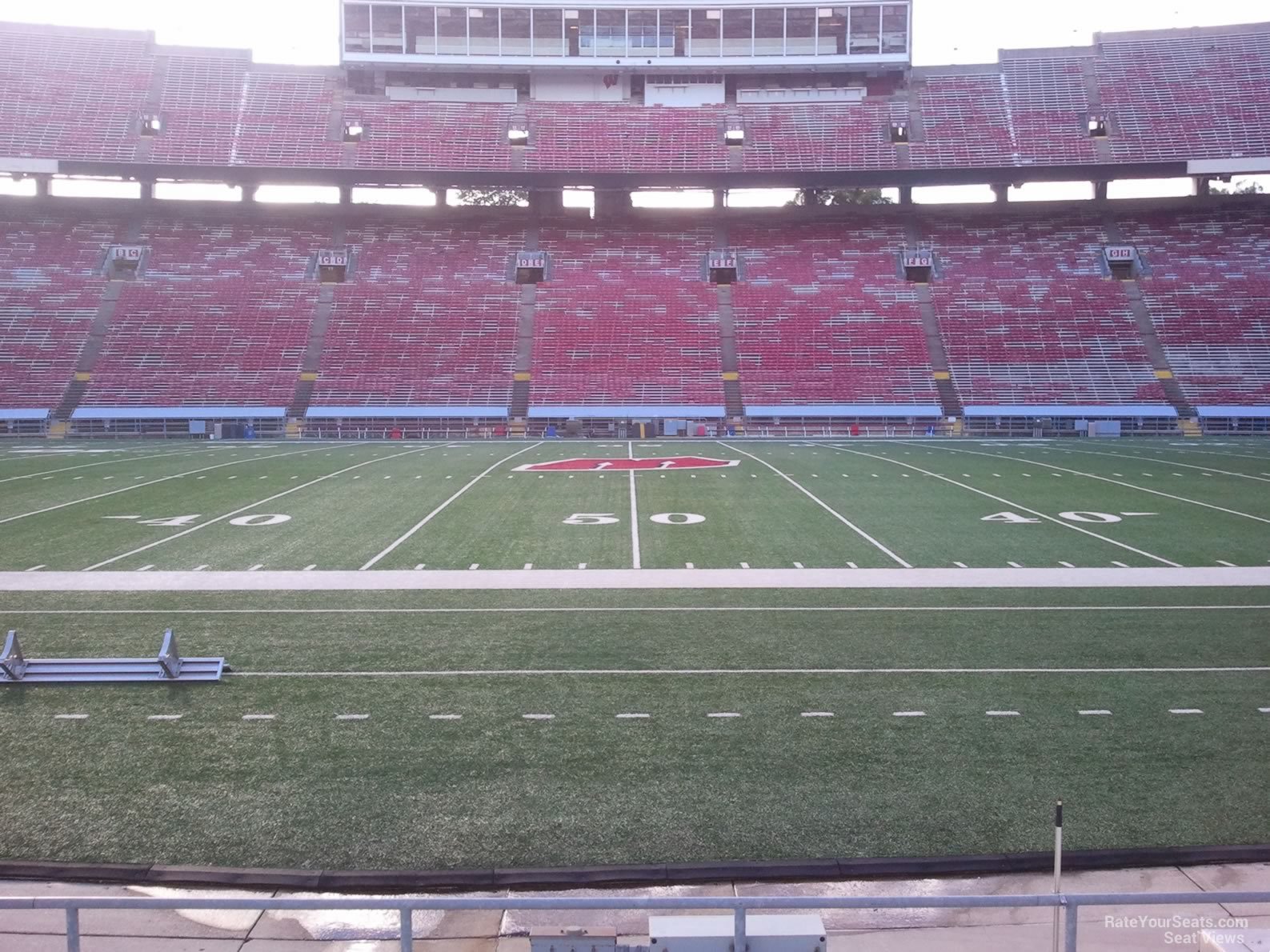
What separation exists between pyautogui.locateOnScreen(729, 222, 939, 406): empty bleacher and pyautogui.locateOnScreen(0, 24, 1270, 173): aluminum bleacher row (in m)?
4.35

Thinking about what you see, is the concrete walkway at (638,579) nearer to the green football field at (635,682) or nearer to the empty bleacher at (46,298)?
the green football field at (635,682)

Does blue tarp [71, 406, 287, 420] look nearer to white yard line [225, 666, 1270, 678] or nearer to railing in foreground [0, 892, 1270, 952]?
white yard line [225, 666, 1270, 678]

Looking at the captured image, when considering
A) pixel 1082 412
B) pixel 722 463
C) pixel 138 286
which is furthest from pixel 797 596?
pixel 138 286

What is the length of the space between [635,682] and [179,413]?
126 ft

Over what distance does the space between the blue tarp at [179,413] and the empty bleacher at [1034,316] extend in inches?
1199

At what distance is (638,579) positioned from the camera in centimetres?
1638

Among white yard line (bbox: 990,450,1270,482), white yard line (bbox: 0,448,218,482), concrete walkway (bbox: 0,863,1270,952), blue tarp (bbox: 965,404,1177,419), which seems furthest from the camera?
blue tarp (bbox: 965,404,1177,419)

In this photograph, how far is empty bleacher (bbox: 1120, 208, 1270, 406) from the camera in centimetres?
4562

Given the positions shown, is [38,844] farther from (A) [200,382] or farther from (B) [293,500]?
(A) [200,382]

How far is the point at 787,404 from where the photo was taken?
45719mm

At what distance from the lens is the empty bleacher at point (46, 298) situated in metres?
45.1

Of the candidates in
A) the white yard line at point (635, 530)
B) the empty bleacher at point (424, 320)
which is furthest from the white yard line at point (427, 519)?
the empty bleacher at point (424, 320)

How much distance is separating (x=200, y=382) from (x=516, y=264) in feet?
55.4

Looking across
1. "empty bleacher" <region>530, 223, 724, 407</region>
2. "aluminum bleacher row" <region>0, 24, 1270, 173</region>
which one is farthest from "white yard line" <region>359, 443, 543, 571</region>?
"aluminum bleacher row" <region>0, 24, 1270, 173</region>
